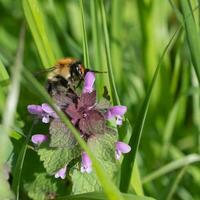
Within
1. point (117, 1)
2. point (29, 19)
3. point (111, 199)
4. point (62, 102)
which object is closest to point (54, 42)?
point (117, 1)

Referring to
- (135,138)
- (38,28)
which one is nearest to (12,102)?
(135,138)

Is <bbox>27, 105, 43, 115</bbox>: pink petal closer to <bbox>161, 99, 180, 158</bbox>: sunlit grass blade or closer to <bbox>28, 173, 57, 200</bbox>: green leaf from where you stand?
<bbox>28, 173, 57, 200</bbox>: green leaf

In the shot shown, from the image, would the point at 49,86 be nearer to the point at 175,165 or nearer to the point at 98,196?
the point at 98,196

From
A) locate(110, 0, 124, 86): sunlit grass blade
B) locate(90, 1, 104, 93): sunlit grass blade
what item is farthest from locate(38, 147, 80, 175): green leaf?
locate(110, 0, 124, 86): sunlit grass blade

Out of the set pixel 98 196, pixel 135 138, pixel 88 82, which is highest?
pixel 88 82

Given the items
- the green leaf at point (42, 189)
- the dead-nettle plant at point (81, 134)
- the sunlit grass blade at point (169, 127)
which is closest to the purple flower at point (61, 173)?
the dead-nettle plant at point (81, 134)

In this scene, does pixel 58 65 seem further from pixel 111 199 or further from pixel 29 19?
pixel 111 199
